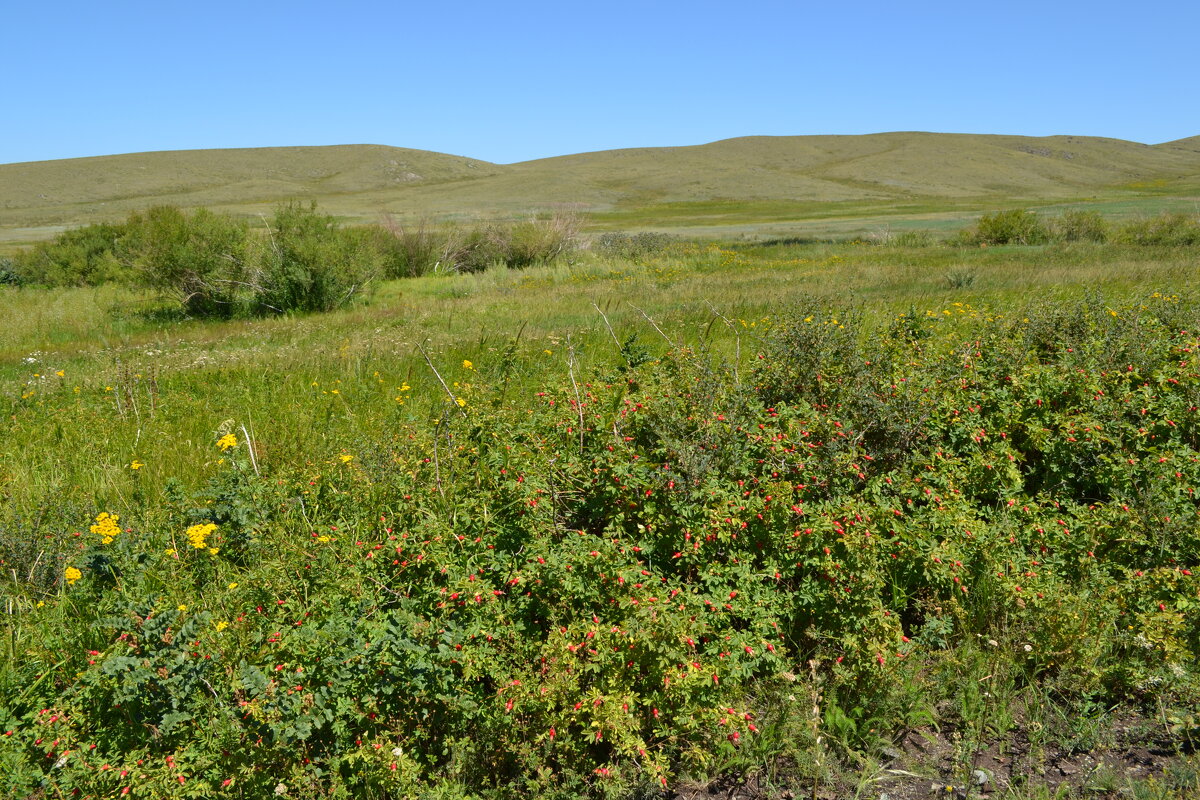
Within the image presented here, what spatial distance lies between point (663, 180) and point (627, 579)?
304 feet

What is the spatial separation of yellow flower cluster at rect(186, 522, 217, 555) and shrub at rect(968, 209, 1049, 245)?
2514cm

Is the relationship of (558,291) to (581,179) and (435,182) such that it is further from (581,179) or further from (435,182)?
(435,182)

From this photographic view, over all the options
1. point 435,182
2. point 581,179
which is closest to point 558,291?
point 581,179

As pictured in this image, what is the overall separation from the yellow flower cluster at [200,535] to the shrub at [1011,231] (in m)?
25.1

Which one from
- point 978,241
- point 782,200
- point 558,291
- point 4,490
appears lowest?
point 4,490

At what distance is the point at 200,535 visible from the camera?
11.4 feet

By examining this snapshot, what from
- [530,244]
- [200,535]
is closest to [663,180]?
[530,244]

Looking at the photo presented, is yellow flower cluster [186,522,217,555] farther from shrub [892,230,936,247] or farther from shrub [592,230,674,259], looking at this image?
shrub [892,230,936,247]

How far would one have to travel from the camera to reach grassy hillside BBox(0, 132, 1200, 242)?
6147 centimetres

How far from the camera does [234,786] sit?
2.50 metres

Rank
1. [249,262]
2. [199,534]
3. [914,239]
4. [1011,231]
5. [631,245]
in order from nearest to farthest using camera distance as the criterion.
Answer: [199,534], [249,262], [1011,231], [631,245], [914,239]

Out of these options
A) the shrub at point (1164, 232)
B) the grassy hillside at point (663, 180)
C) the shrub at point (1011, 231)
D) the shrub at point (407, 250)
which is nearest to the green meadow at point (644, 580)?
the shrub at point (407, 250)

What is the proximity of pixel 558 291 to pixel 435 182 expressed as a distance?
292 ft

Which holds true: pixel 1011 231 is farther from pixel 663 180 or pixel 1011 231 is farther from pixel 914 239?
pixel 663 180
